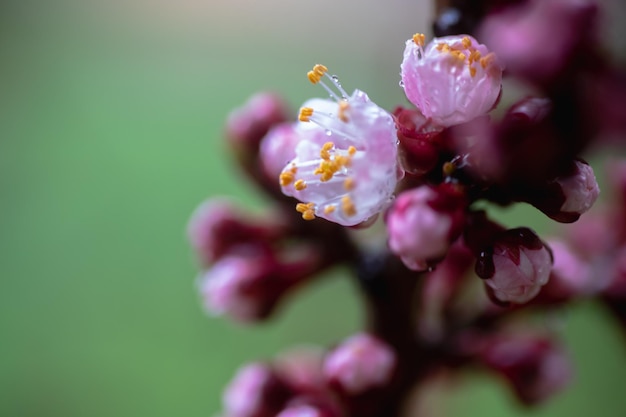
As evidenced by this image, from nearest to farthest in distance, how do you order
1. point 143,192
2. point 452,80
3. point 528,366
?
point 452,80 → point 528,366 → point 143,192

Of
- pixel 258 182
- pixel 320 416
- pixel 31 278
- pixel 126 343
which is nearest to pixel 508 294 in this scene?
pixel 320 416

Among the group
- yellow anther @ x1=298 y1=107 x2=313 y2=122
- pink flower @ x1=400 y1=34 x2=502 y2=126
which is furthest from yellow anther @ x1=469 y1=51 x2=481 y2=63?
yellow anther @ x1=298 y1=107 x2=313 y2=122

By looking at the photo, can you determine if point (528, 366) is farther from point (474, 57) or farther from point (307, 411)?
point (474, 57)

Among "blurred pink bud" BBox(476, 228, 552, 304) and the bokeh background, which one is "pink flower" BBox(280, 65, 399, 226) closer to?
"blurred pink bud" BBox(476, 228, 552, 304)

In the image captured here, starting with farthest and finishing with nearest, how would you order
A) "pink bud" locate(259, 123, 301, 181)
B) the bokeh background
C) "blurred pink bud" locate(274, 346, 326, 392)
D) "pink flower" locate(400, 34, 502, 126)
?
the bokeh background < "blurred pink bud" locate(274, 346, 326, 392) < "pink bud" locate(259, 123, 301, 181) < "pink flower" locate(400, 34, 502, 126)

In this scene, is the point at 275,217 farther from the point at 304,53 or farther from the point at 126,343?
the point at 304,53

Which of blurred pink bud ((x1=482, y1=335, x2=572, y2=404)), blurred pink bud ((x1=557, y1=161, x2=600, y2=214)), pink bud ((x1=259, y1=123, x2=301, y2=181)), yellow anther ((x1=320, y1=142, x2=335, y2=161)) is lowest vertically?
blurred pink bud ((x1=482, y1=335, x2=572, y2=404))

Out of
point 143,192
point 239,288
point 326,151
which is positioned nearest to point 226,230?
point 239,288
